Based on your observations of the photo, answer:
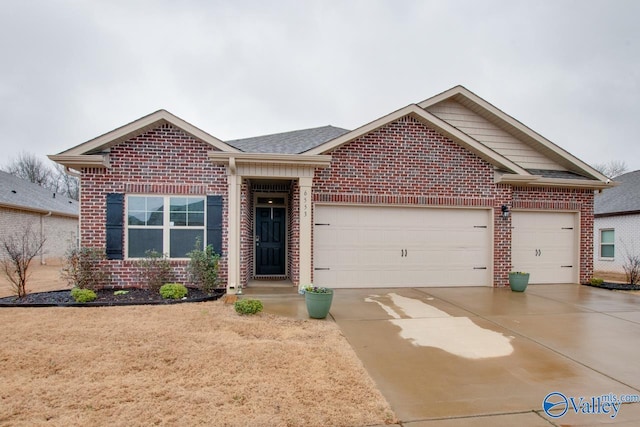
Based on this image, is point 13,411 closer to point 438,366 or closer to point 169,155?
point 438,366

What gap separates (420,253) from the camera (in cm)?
905

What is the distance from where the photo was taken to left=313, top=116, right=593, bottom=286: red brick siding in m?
8.55

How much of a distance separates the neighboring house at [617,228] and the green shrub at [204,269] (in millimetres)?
15373

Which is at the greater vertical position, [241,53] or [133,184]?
[241,53]

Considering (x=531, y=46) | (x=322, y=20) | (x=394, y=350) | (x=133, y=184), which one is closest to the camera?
(x=394, y=350)

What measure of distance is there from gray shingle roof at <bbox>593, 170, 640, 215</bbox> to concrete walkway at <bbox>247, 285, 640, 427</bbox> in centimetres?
886

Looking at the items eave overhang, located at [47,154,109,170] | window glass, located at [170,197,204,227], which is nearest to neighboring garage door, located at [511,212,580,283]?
window glass, located at [170,197,204,227]

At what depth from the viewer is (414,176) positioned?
8852 mm

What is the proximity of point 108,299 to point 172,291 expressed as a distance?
124cm

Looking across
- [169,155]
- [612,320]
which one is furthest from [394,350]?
[169,155]

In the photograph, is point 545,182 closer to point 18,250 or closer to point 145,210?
point 145,210

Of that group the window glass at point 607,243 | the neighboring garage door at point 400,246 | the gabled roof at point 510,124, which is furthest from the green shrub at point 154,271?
the window glass at point 607,243

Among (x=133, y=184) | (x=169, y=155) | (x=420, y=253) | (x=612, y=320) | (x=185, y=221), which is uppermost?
(x=169, y=155)

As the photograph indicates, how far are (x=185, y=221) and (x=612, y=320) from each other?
344 inches
